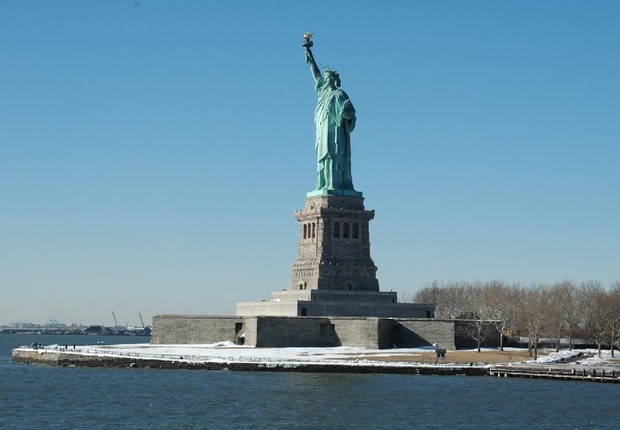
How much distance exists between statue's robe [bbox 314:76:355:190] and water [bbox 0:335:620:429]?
102ft

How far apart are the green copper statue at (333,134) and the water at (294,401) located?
3101cm

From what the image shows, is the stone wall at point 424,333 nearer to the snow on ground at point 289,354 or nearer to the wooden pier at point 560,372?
the snow on ground at point 289,354

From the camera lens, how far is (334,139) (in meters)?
110

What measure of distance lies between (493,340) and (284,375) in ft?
92.7

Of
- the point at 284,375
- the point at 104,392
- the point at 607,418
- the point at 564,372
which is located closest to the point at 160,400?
the point at 104,392

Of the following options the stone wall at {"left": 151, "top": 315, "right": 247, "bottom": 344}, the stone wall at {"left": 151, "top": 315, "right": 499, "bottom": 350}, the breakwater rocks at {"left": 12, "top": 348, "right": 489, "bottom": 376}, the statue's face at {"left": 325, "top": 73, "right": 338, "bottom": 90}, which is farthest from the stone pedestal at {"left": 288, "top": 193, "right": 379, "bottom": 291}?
the breakwater rocks at {"left": 12, "top": 348, "right": 489, "bottom": 376}

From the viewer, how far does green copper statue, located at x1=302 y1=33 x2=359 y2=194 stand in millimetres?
109312

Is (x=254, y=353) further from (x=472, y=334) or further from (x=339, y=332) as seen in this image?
(x=472, y=334)

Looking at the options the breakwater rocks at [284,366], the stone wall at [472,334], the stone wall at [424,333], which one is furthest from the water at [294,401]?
the stone wall at [472,334]

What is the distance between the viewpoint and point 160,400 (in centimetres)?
6631

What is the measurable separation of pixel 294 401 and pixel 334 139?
47.7 meters

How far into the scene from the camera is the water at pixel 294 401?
57.7m

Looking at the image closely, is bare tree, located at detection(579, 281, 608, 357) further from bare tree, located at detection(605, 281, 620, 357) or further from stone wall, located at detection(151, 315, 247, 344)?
stone wall, located at detection(151, 315, 247, 344)

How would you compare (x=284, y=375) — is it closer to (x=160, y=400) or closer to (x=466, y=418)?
(x=160, y=400)
